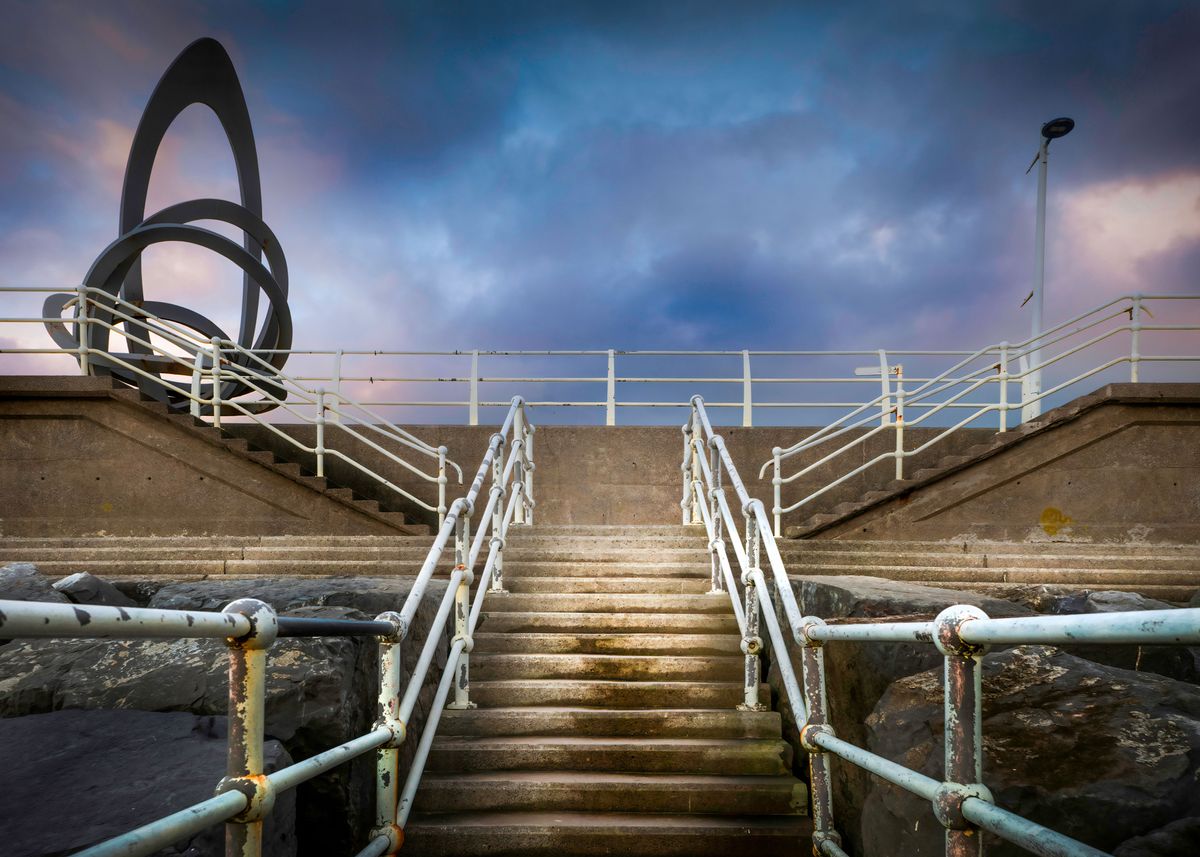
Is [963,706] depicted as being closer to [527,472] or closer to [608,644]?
[608,644]

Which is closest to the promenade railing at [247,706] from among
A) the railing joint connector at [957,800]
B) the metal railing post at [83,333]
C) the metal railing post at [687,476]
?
the railing joint connector at [957,800]

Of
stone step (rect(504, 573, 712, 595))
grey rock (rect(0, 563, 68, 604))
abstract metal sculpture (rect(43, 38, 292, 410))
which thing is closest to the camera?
grey rock (rect(0, 563, 68, 604))

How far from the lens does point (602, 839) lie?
3.35m

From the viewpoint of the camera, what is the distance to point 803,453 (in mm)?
10117

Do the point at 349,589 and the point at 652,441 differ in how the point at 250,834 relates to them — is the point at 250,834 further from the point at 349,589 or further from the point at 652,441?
the point at 652,441

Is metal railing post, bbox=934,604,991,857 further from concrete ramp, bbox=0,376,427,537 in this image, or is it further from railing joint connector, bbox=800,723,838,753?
concrete ramp, bbox=0,376,427,537

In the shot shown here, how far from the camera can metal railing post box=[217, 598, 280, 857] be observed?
1.63m

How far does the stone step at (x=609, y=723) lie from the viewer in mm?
4008

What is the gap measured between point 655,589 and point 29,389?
7.17m

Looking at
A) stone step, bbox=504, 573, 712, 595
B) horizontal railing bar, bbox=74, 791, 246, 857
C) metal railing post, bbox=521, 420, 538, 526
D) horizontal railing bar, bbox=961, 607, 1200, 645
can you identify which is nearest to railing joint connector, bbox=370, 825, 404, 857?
horizontal railing bar, bbox=74, 791, 246, 857

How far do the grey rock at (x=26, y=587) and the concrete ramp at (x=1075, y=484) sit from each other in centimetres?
626

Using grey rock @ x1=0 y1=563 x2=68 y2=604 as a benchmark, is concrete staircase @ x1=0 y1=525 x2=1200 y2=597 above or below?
below

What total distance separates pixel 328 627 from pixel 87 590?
3.16 meters

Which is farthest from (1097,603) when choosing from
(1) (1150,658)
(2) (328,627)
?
(2) (328,627)
